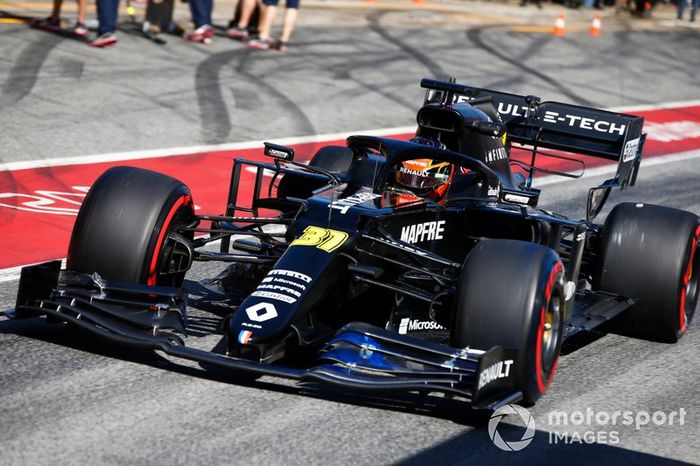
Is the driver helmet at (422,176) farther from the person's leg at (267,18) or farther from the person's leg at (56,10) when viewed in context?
the person's leg at (56,10)

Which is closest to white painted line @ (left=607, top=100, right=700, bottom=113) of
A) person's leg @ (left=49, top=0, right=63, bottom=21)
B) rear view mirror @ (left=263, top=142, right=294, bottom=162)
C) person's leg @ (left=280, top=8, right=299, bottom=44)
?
person's leg @ (left=280, top=8, right=299, bottom=44)

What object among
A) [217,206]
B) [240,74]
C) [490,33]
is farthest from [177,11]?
[217,206]

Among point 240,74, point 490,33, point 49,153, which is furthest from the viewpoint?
point 490,33

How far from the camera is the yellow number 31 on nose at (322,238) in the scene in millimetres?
6461

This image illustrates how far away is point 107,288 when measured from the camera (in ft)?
21.1

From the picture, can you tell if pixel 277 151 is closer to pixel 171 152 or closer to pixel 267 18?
pixel 171 152

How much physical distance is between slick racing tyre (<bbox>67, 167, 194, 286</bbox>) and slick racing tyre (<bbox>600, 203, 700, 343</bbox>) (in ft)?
9.44

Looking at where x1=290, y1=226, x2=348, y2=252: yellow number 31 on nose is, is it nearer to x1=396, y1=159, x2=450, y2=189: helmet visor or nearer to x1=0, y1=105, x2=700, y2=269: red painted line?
x1=396, y1=159, x2=450, y2=189: helmet visor

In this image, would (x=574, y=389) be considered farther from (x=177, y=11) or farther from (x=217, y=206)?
(x=177, y=11)

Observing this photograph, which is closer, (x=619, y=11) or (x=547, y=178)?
(x=547, y=178)

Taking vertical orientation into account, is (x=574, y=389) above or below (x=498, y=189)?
below

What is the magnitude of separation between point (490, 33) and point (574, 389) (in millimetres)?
17724

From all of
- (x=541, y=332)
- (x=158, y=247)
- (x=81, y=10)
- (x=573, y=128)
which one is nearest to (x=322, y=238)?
(x=158, y=247)

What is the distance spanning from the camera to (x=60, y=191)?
10.6 metres
